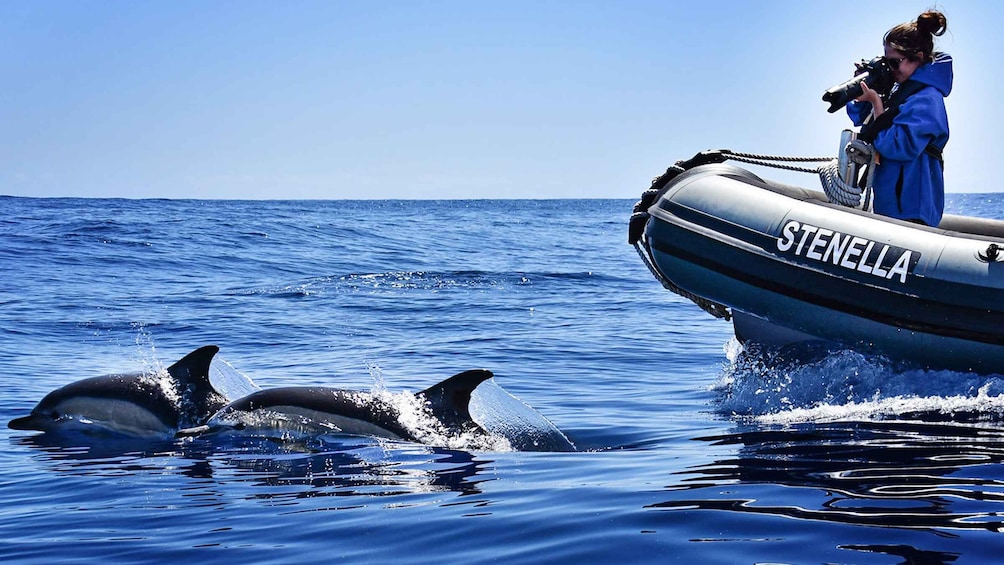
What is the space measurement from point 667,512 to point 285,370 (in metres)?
6.38

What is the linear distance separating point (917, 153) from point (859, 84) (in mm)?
675

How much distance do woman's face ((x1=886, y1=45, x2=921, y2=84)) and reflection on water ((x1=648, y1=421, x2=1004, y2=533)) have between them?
2.69 metres

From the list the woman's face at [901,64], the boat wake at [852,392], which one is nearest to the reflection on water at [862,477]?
the boat wake at [852,392]

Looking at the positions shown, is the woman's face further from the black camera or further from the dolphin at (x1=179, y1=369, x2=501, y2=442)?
the dolphin at (x1=179, y1=369, x2=501, y2=442)

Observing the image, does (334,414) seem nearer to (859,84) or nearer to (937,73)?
(859,84)

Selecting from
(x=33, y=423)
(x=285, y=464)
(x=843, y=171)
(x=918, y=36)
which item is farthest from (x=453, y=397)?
(x=918, y=36)

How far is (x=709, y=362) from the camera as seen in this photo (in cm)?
1130

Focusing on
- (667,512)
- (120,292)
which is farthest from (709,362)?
(120,292)

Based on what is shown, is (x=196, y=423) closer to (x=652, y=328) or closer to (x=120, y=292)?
(x=652, y=328)

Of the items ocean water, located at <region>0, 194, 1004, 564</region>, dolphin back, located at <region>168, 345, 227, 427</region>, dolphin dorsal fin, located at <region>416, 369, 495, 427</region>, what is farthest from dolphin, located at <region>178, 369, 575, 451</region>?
dolphin back, located at <region>168, 345, 227, 427</region>

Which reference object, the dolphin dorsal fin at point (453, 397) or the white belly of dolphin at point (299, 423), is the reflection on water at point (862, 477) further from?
the white belly of dolphin at point (299, 423)

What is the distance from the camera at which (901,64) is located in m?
7.88

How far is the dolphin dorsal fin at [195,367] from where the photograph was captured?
724 cm

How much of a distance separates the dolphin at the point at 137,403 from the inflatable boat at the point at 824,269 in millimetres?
3811
